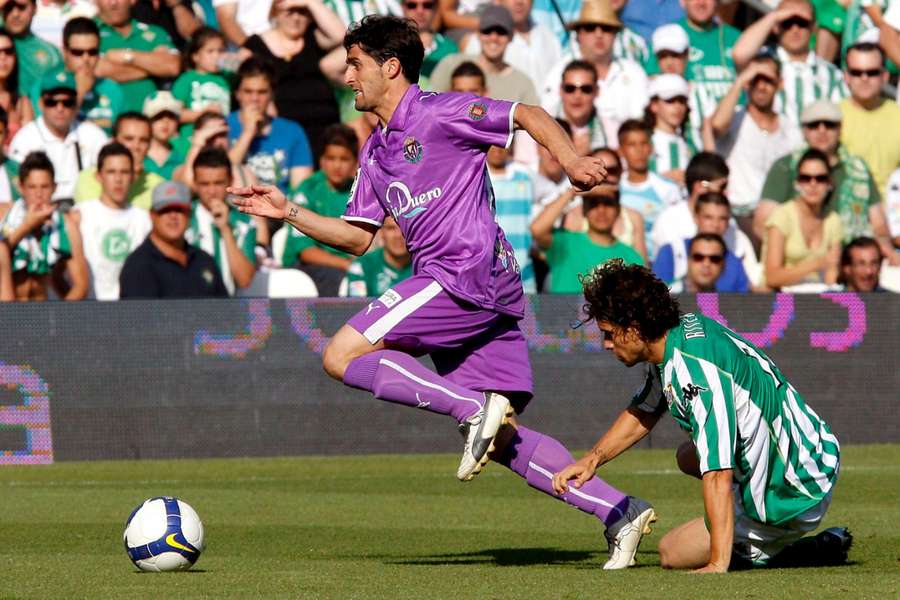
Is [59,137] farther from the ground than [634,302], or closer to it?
farther from the ground

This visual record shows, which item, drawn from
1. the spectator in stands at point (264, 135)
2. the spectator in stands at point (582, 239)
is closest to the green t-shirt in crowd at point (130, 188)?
the spectator in stands at point (264, 135)

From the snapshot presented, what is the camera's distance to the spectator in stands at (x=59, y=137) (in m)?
14.3

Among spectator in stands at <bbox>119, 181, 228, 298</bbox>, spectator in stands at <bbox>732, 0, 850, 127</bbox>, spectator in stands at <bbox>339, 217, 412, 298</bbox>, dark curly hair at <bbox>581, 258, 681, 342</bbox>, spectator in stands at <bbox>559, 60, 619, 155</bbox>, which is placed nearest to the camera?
dark curly hair at <bbox>581, 258, 681, 342</bbox>

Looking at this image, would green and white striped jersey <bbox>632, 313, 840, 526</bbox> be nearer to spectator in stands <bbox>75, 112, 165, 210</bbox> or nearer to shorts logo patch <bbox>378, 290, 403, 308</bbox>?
shorts logo patch <bbox>378, 290, 403, 308</bbox>

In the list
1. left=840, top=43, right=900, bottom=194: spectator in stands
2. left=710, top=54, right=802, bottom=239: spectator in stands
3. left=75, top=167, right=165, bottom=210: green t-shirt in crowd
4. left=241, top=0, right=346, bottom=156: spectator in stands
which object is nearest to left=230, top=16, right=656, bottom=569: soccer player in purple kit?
left=75, top=167, right=165, bottom=210: green t-shirt in crowd

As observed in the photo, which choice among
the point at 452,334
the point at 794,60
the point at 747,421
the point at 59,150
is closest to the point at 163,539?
the point at 452,334

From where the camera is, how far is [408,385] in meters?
7.10

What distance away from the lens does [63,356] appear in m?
13.2

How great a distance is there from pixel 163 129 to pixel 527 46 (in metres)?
3.61

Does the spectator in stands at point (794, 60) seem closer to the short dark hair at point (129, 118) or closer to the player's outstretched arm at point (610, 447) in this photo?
the short dark hair at point (129, 118)

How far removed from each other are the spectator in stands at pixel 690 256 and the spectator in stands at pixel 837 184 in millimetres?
966

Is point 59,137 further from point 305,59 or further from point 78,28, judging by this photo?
point 305,59

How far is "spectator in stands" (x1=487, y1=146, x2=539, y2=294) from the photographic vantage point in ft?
45.3

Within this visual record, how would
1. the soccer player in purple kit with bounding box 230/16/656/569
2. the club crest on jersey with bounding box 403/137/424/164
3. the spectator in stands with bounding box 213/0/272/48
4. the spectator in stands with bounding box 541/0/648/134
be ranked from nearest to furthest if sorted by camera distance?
the soccer player in purple kit with bounding box 230/16/656/569
the club crest on jersey with bounding box 403/137/424/164
the spectator in stands with bounding box 541/0/648/134
the spectator in stands with bounding box 213/0/272/48
